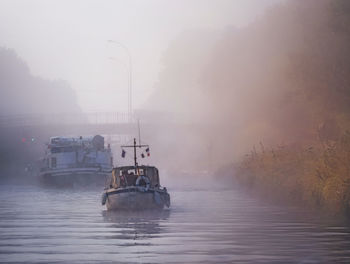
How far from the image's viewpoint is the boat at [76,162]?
284ft

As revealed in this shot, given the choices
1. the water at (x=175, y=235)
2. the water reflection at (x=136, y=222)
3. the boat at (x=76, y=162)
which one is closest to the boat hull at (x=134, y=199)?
the water reflection at (x=136, y=222)

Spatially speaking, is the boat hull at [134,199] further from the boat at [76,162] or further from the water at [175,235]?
the boat at [76,162]

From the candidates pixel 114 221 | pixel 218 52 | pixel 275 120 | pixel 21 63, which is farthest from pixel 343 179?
pixel 21 63

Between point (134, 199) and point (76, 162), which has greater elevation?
point (76, 162)

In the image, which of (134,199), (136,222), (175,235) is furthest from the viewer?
(134,199)

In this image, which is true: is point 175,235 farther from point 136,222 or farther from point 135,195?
point 135,195

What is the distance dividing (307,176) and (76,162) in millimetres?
40432

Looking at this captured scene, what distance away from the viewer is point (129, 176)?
161ft

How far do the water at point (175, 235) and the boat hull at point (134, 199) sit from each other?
726 mm

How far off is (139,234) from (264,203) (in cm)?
1795

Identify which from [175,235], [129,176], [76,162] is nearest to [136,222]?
[175,235]

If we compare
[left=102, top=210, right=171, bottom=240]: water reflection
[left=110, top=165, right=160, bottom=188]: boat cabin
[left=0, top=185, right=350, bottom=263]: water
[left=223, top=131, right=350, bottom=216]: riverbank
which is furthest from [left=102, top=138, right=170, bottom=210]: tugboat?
[left=223, top=131, right=350, bottom=216]: riverbank

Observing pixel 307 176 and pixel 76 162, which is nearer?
pixel 307 176

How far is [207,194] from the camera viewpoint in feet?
217
